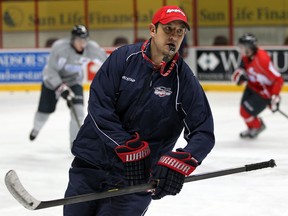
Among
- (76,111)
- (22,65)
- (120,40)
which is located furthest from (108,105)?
(120,40)

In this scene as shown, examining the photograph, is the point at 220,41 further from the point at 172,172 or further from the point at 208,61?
the point at 172,172

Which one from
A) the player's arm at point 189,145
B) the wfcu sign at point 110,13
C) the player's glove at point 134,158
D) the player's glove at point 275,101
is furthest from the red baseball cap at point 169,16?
the wfcu sign at point 110,13

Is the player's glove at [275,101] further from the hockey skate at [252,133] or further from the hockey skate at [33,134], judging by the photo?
the hockey skate at [33,134]

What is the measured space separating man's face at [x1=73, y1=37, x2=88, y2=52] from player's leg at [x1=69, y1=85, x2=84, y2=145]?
387 millimetres

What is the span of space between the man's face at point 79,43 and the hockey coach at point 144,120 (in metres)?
3.80

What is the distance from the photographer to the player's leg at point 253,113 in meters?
7.41

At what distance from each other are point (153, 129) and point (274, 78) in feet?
15.5

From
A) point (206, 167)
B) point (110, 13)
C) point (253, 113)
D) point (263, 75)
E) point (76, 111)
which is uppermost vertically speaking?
point (110, 13)

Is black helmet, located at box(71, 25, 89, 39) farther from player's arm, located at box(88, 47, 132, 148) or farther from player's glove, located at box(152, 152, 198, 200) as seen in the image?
player's glove, located at box(152, 152, 198, 200)

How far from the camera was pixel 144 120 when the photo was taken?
270 centimetres

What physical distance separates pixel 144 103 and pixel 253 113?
16.0 ft

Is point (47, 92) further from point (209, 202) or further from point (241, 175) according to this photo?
point (209, 202)

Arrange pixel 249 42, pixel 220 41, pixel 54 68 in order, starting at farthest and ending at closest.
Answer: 1. pixel 220 41
2. pixel 249 42
3. pixel 54 68

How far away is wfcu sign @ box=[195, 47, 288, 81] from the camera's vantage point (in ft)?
39.4
